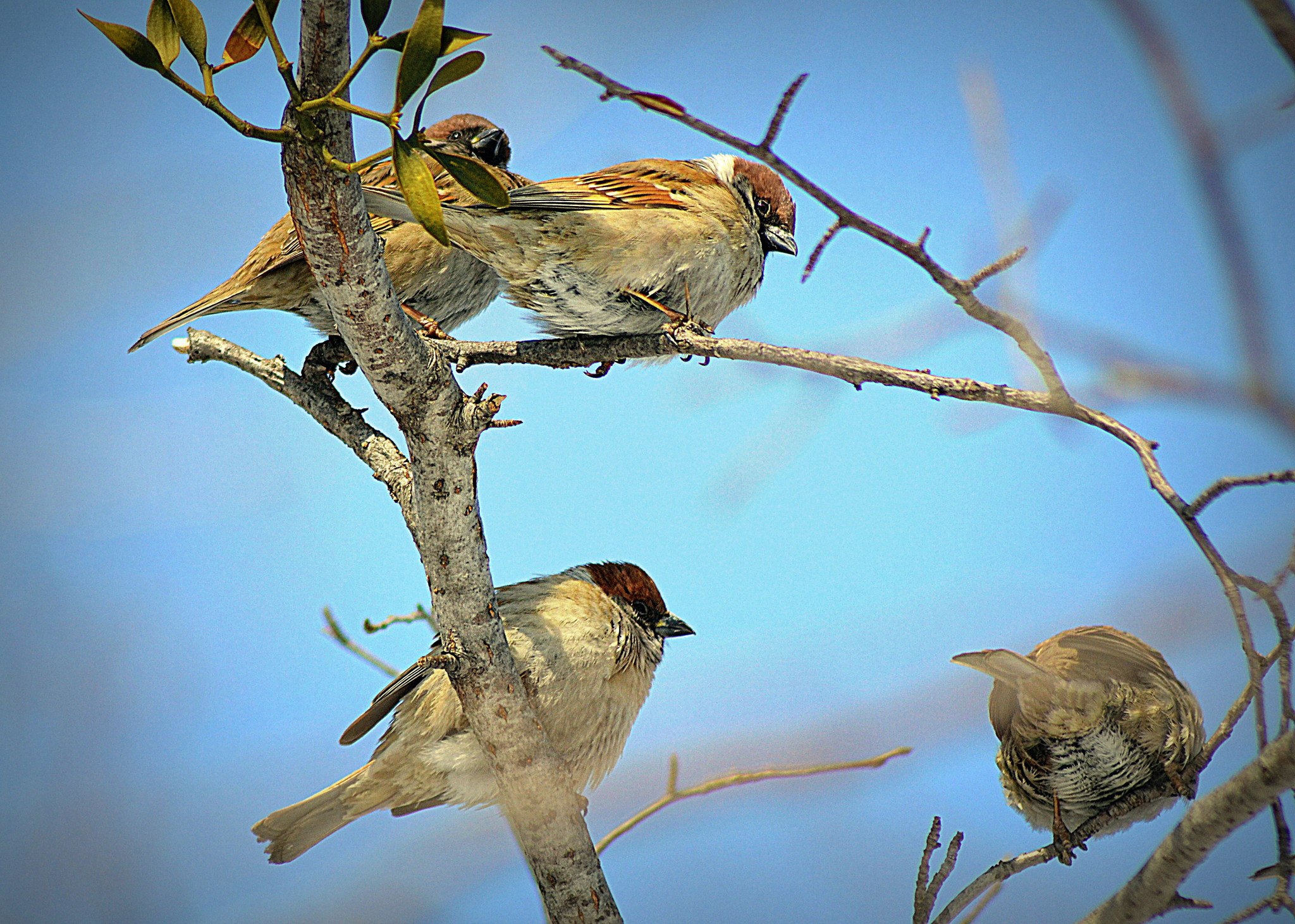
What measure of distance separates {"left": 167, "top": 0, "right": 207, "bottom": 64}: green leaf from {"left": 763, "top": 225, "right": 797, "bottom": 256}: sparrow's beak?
243 centimetres

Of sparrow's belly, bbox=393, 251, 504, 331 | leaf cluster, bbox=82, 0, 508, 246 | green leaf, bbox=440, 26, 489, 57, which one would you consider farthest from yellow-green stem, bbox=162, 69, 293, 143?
sparrow's belly, bbox=393, 251, 504, 331

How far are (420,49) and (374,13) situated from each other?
0.58 ft

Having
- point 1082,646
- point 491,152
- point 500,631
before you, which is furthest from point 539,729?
point 491,152

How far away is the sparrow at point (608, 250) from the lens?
3271 mm

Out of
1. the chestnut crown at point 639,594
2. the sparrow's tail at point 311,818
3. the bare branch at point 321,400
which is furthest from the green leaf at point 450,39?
the sparrow's tail at point 311,818

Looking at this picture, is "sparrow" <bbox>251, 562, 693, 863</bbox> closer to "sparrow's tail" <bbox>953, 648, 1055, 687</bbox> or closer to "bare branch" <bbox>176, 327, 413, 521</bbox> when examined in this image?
"bare branch" <bbox>176, 327, 413, 521</bbox>

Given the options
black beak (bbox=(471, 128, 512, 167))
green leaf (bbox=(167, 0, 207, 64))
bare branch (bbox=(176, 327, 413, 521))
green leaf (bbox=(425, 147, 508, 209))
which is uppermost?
black beak (bbox=(471, 128, 512, 167))

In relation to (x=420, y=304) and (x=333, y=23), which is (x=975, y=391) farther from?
(x=420, y=304)

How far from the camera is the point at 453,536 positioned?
109 inches

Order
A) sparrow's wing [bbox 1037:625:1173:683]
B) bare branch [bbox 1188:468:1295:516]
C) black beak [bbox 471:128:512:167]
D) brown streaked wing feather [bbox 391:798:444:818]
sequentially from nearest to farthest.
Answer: bare branch [bbox 1188:468:1295:516], sparrow's wing [bbox 1037:625:1173:683], brown streaked wing feather [bbox 391:798:444:818], black beak [bbox 471:128:512:167]

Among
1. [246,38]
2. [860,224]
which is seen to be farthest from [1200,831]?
[246,38]

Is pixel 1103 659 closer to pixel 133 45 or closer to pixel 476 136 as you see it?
pixel 133 45

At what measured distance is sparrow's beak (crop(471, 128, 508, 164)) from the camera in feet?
16.4

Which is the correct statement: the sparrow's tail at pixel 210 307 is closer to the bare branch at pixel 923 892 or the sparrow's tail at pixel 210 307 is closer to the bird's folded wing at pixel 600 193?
the bird's folded wing at pixel 600 193
